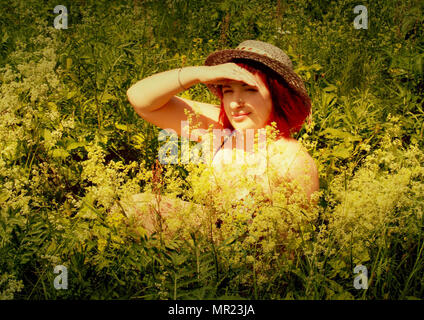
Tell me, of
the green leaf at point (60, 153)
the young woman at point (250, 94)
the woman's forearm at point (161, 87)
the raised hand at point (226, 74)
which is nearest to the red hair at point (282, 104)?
the young woman at point (250, 94)

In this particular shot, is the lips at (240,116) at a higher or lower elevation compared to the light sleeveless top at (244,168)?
higher

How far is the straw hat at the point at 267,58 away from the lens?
226cm

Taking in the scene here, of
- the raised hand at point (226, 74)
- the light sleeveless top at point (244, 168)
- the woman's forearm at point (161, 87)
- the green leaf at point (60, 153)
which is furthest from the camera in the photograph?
the green leaf at point (60, 153)

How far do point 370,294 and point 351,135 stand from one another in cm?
159

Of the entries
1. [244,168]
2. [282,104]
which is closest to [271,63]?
[282,104]

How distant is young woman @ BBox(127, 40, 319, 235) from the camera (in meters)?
2.24

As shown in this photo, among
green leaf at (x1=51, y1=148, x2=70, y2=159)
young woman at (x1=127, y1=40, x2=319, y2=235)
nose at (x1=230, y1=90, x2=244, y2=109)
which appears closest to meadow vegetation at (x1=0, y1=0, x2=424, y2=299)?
green leaf at (x1=51, y1=148, x2=70, y2=159)

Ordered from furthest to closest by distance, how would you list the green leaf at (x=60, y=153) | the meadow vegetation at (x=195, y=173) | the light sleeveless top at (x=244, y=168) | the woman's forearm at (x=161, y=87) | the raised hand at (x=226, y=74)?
the green leaf at (x=60, y=153) < the woman's forearm at (x=161, y=87) < the raised hand at (x=226, y=74) < the light sleeveless top at (x=244, y=168) < the meadow vegetation at (x=195, y=173)

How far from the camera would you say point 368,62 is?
3.96 meters

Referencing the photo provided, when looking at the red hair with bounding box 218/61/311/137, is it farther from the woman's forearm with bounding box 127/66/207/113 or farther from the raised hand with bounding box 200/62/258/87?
the woman's forearm with bounding box 127/66/207/113

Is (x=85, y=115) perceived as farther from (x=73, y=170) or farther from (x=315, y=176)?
(x=315, y=176)

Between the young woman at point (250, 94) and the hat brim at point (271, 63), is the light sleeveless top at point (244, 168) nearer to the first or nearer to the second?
the young woman at point (250, 94)

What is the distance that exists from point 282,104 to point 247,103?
0.88 feet
